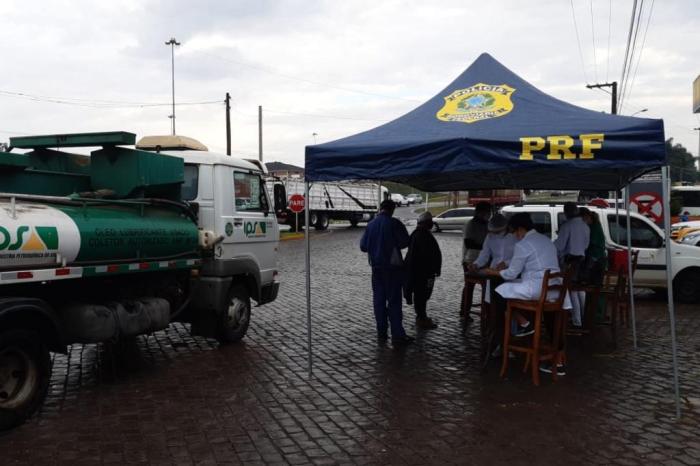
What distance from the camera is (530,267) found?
20.4 ft

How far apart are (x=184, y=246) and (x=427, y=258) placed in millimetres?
3517

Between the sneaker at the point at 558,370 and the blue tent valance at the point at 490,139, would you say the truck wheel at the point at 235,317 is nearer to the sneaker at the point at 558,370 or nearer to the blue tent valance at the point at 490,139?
the blue tent valance at the point at 490,139

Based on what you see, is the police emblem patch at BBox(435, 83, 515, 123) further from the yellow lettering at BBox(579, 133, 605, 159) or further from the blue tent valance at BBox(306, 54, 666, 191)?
the yellow lettering at BBox(579, 133, 605, 159)

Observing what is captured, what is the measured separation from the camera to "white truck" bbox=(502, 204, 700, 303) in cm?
1116

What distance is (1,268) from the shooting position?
487 cm

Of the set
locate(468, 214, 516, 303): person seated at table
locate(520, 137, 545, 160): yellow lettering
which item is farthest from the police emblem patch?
locate(468, 214, 516, 303): person seated at table

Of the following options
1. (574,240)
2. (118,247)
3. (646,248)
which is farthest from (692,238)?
(118,247)

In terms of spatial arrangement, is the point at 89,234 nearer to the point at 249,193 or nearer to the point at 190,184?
the point at 190,184

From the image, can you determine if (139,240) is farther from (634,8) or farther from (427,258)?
(634,8)

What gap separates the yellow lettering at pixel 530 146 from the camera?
224 inches

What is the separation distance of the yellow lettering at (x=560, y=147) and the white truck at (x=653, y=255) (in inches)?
223

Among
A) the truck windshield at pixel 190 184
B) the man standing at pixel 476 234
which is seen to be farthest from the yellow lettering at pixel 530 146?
the truck windshield at pixel 190 184

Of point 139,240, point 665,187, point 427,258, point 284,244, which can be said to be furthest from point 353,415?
point 284,244

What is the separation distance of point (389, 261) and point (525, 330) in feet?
6.02
